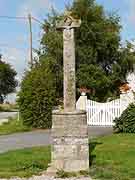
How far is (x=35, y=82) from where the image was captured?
26719mm

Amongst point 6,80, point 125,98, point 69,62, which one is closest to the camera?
point 69,62

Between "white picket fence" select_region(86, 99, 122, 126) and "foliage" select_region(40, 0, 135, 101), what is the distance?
387 centimetres

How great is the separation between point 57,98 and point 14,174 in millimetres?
16394

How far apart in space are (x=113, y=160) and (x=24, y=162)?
223 centimetres

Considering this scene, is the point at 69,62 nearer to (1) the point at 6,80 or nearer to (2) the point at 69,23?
(2) the point at 69,23

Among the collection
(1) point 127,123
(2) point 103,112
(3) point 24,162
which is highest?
(2) point 103,112

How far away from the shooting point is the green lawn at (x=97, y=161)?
11.6 m

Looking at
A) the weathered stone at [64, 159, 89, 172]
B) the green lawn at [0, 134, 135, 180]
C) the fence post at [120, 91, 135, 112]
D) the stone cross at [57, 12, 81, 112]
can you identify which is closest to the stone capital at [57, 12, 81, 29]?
the stone cross at [57, 12, 81, 112]

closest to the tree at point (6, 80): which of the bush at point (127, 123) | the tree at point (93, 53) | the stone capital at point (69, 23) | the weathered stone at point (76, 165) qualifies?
the tree at point (93, 53)

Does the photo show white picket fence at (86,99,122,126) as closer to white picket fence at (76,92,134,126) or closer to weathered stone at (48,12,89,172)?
white picket fence at (76,92,134,126)

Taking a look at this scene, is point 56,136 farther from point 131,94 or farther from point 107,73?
point 107,73

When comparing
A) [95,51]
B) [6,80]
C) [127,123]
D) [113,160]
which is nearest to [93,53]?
[95,51]

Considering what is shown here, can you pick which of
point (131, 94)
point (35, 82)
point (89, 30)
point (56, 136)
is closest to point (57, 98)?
point (35, 82)

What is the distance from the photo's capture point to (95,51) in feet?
106
